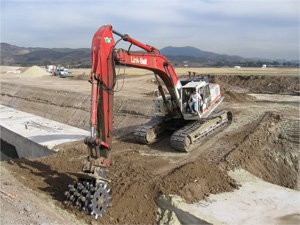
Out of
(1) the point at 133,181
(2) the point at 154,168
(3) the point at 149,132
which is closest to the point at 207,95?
(3) the point at 149,132

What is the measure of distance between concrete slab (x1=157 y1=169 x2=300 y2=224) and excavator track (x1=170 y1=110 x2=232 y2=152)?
2910 millimetres

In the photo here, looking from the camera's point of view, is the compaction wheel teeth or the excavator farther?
the excavator

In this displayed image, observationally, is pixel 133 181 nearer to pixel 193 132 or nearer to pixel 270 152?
pixel 193 132

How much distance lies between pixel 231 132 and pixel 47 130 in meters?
10.5

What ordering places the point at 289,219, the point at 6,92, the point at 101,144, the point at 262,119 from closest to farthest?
the point at 289,219, the point at 101,144, the point at 262,119, the point at 6,92

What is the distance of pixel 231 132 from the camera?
1263 cm

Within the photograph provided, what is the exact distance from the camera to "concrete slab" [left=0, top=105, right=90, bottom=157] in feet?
45.0

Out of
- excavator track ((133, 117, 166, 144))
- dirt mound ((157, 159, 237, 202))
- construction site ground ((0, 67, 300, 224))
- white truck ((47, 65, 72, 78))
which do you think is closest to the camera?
construction site ground ((0, 67, 300, 224))

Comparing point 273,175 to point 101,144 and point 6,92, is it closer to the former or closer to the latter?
point 101,144

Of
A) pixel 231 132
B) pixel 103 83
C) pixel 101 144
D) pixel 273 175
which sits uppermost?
pixel 103 83

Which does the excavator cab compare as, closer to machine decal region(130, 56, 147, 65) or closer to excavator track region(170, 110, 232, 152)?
excavator track region(170, 110, 232, 152)

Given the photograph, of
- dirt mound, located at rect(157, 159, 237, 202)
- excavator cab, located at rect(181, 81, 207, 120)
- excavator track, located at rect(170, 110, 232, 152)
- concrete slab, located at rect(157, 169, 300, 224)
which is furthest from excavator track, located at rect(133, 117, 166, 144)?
concrete slab, located at rect(157, 169, 300, 224)

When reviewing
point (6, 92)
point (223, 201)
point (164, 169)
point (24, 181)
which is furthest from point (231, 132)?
point (6, 92)

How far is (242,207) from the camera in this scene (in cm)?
689
